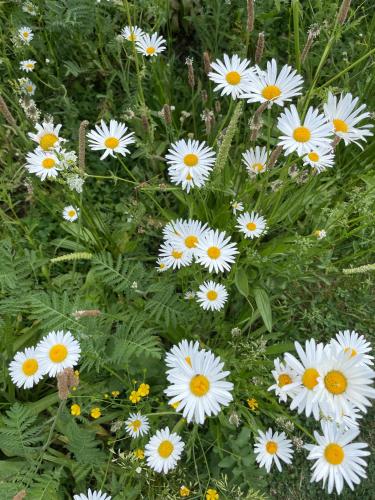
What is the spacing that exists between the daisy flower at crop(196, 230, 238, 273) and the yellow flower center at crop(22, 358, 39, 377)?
0.83 metres

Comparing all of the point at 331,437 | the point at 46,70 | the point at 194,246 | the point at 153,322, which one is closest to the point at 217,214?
the point at 194,246

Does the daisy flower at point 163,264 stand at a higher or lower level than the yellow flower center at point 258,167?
lower

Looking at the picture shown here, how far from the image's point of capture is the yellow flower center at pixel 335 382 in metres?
1.25

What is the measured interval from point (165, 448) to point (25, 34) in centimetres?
235

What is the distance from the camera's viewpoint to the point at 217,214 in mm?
2264

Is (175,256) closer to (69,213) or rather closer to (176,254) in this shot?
(176,254)

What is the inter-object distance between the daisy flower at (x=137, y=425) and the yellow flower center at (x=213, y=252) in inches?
29.5

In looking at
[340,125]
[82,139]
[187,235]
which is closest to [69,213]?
[187,235]

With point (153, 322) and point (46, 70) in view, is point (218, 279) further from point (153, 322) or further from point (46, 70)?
point (46, 70)

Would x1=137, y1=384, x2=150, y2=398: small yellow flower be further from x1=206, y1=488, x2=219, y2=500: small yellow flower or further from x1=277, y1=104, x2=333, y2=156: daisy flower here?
x1=277, y1=104, x2=333, y2=156: daisy flower

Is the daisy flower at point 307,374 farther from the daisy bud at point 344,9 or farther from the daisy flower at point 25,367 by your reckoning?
the daisy bud at point 344,9

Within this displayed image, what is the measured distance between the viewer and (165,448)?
1.77 m

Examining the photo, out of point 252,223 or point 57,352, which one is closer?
point 57,352

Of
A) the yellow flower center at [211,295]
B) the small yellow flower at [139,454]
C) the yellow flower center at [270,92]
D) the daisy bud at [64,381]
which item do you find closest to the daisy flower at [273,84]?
the yellow flower center at [270,92]
